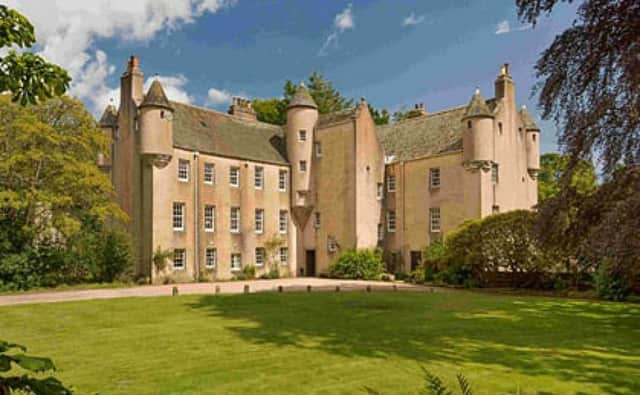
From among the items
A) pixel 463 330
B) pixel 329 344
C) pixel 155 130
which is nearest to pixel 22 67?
pixel 329 344

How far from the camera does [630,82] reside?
44.0ft

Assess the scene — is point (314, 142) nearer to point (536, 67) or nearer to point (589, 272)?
point (589, 272)

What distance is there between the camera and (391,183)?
4128 cm

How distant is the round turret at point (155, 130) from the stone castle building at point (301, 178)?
0.21 feet

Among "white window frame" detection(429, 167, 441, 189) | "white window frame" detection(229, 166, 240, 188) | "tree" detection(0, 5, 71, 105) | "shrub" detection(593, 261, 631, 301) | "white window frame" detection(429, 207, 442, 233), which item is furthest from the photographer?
"white window frame" detection(229, 166, 240, 188)

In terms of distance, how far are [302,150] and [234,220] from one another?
787cm

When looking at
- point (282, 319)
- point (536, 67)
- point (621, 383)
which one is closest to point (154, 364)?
point (282, 319)

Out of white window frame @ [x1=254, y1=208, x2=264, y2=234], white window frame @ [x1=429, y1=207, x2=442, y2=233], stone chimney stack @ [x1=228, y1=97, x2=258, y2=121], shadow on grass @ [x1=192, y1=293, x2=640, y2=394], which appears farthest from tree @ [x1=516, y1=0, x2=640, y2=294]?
stone chimney stack @ [x1=228, y1=97, x2=258, y2=121]

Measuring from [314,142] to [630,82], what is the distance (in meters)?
29.7

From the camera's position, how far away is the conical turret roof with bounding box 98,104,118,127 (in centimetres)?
3649

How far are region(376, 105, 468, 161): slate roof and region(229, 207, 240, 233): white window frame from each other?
1273cm

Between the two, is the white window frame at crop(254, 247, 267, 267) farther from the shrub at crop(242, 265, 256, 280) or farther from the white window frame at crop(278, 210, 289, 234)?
the white window frame at crop(278, 210, 289, 234)

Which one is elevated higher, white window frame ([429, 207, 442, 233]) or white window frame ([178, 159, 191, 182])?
white window frame ([178, 159, 191, 182])

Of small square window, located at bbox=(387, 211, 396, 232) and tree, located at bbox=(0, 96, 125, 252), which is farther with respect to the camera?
small square window, located at bbox=(387, 211, 396, 232)
